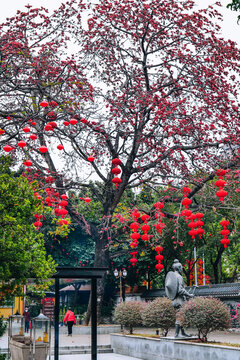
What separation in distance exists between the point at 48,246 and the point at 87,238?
279 cm

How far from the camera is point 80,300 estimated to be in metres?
41.1

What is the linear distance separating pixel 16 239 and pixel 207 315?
5877 mm

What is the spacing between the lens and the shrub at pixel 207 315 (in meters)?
11.7

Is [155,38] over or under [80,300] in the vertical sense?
over

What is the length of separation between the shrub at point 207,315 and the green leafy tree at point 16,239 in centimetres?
471

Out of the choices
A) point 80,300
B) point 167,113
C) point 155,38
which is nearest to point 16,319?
point 167,113

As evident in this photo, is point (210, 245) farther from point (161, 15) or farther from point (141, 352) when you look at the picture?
point (161, 15)

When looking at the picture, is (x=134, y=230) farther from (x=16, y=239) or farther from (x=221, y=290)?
(x=221, y=290)

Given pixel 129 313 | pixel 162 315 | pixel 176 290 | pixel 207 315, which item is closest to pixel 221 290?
pixel 129 313

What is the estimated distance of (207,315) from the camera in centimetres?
1169

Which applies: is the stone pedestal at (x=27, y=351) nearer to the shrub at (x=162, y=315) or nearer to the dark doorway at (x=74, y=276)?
the dark doorway at (x=74, y=276)

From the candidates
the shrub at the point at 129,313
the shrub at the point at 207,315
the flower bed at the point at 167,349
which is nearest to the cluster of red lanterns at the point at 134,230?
the shrub at the point at 207,315

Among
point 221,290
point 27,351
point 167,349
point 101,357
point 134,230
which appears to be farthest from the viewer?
point 221,290

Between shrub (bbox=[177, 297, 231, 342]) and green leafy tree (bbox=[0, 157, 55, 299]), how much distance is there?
4.71 meters
